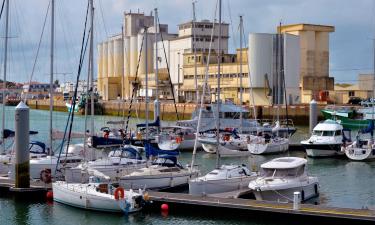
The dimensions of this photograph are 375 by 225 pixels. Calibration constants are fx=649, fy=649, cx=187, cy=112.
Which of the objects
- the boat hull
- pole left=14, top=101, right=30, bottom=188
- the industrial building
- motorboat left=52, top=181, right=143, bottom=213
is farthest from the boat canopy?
the industrial building

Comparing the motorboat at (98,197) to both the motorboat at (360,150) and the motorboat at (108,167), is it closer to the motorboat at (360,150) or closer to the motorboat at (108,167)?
the motorboat at (108,167)

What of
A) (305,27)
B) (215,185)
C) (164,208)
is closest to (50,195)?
(164,208)

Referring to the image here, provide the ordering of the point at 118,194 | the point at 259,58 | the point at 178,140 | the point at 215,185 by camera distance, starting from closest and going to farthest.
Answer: the point at 118,194 < the point at 215,185 < the point at 178,140 < the point at 259,58

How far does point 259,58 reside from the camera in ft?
305

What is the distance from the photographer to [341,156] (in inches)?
1773

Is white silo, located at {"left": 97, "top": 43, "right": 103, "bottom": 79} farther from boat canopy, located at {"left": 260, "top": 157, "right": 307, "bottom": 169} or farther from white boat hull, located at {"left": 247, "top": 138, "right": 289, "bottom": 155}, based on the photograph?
boat canopy, located at {"left": 260, "top": 157, "right": 307, "bottom": 169}

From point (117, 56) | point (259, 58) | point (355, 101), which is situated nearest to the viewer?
point (259, 58)

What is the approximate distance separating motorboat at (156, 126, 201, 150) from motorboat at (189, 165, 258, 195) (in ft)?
64.6

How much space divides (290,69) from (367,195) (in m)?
66.0

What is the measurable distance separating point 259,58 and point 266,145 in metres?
46.6

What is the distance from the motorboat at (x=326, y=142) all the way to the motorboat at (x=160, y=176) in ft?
53.8

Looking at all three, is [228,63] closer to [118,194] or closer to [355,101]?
[355,101]

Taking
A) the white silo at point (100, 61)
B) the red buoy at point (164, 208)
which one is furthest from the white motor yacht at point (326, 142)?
the white silo at point (100, 61)

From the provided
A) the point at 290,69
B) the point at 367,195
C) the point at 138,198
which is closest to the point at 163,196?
the point at 138,198
